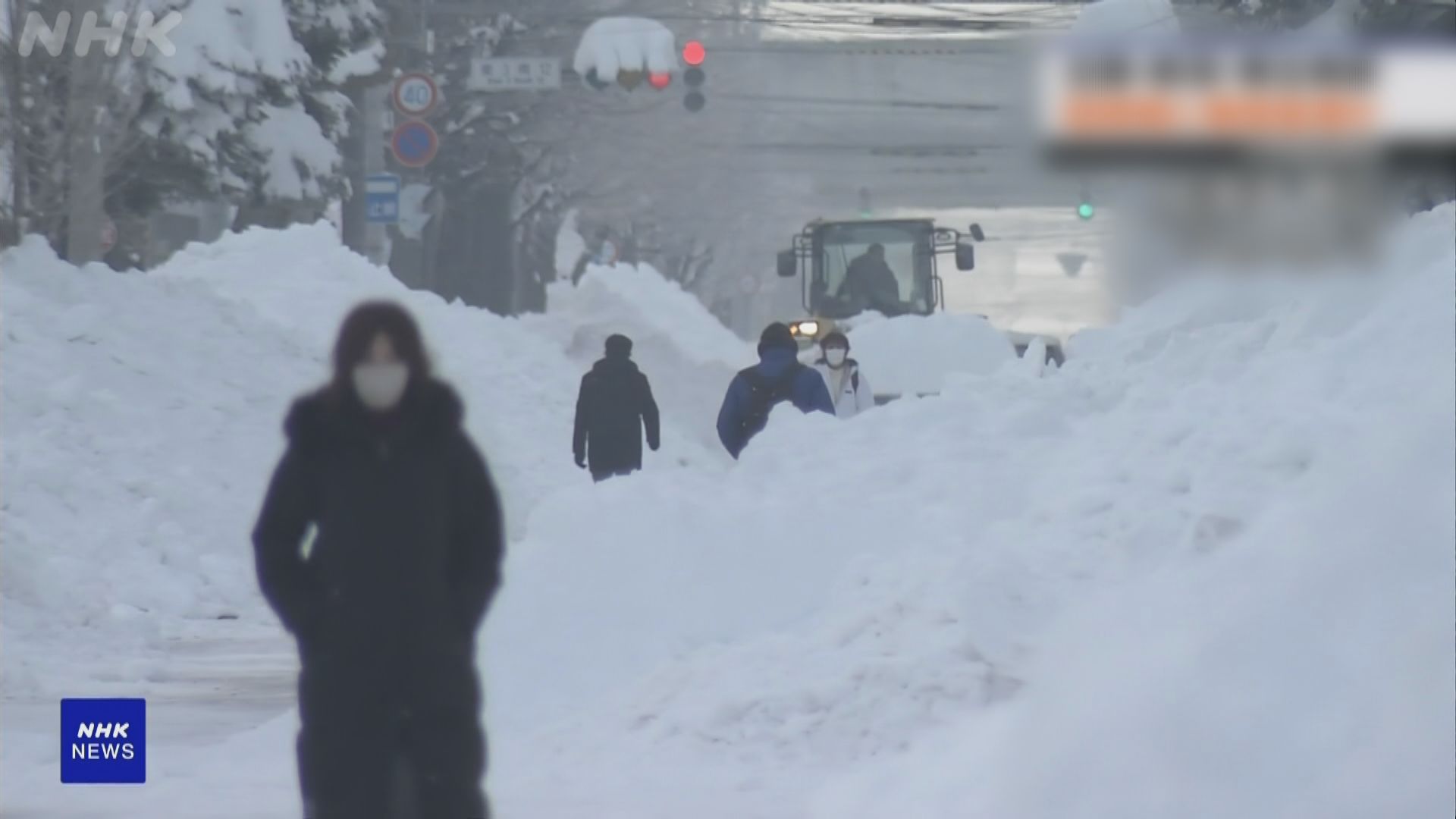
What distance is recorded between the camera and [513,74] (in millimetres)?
32406

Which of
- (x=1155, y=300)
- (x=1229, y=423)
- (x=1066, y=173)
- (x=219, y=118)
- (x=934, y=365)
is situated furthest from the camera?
(x=219, y=118)

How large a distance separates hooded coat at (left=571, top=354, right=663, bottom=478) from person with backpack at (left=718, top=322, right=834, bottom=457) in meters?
1.81

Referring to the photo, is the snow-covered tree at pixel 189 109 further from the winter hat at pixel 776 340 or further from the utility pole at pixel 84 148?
the winter hat at pixel 776 340

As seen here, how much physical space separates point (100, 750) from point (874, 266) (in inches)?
885

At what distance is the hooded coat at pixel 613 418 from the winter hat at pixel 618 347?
2 centimetres

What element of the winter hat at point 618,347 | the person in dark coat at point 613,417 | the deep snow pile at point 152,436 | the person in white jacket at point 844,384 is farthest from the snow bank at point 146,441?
the person in white jacket at point 844,384

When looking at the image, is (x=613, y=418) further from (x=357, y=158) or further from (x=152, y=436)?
(x=357, y=158)

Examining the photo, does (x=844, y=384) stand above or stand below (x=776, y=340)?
below

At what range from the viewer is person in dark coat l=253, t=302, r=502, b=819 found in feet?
17.6

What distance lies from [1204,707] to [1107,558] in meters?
1.82

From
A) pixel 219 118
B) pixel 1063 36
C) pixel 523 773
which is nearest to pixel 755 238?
pixel 219 118

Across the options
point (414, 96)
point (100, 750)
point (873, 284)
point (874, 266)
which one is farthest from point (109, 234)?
point (100, 750)

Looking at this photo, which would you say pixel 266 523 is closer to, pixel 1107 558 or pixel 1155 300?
pixel 1155 300

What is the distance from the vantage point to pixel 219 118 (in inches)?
1104
